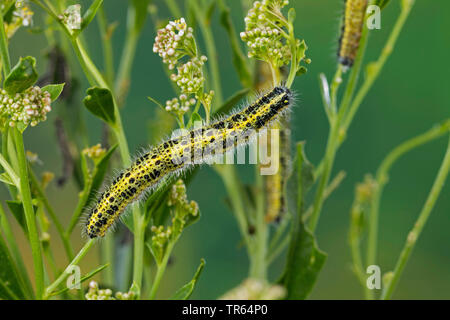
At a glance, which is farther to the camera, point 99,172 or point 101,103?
point 99,172

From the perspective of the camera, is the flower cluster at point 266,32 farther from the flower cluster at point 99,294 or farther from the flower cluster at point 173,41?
the flower cluster at point 99,294

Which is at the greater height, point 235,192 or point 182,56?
point 182,56

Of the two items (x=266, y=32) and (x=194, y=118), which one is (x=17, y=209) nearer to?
(x=194, y=118)

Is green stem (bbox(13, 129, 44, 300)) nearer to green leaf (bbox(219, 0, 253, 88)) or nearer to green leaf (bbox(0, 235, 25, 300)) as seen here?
green leaf (bbox(0, 235, 25, 300))

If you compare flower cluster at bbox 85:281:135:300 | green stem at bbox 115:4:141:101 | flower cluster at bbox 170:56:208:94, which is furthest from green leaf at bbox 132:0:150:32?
flower cluster at bbox 85:281:135:300

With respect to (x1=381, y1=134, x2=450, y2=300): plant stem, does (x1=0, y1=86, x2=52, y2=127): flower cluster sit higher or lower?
higher

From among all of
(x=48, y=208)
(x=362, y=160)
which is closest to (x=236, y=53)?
(x=48, y=208)

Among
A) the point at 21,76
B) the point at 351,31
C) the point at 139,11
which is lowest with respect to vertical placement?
the point at 21,76
